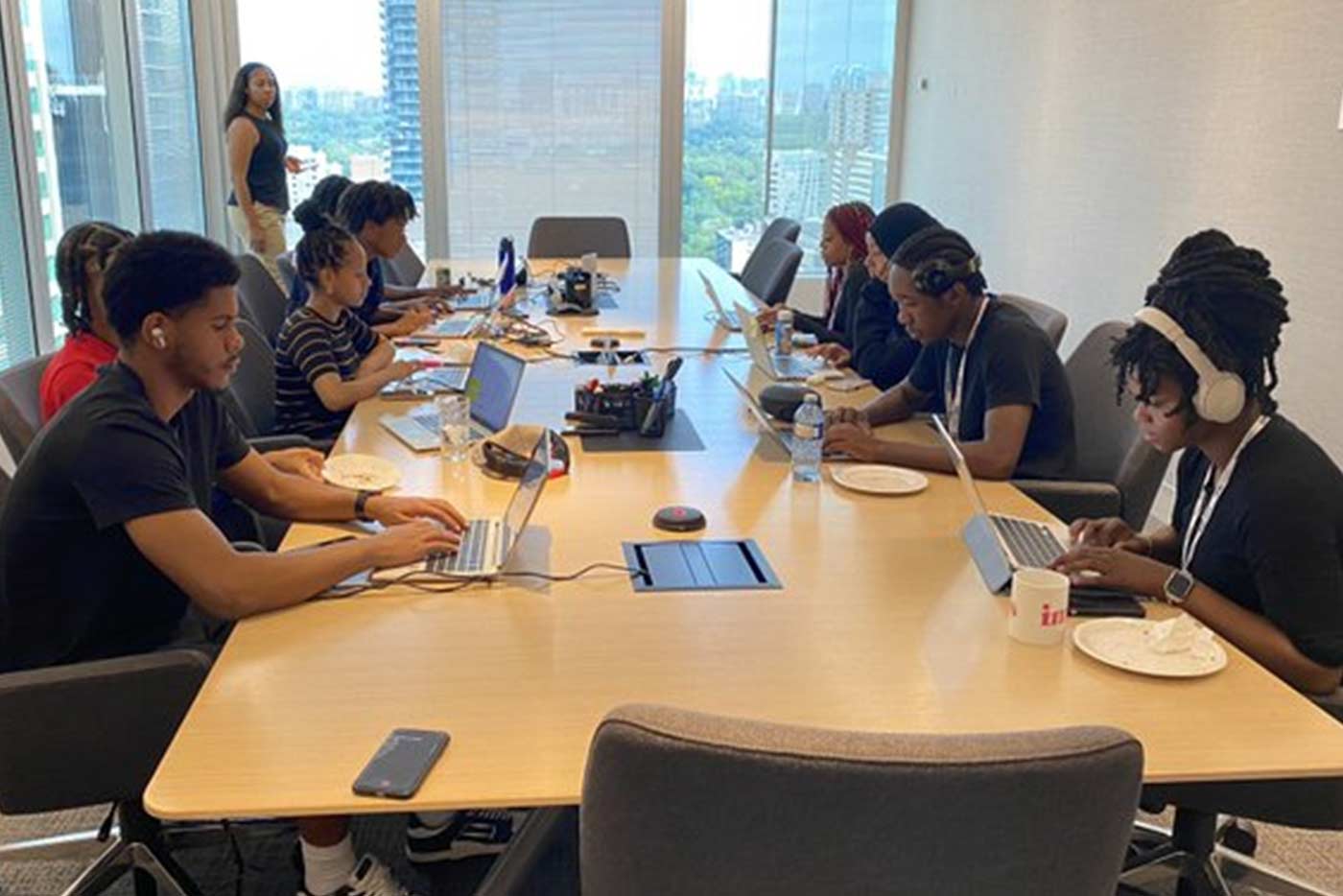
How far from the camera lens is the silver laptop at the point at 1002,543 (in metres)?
1.87

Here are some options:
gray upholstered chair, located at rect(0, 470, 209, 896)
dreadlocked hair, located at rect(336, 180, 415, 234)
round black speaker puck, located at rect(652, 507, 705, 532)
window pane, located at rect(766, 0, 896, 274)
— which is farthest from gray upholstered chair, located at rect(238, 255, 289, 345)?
window pane, located at rect(766, 0, 896, 274)

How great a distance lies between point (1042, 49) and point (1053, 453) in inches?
125

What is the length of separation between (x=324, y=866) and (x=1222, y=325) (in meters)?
1.60

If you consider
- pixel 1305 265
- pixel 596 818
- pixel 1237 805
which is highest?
pixel 1305 265

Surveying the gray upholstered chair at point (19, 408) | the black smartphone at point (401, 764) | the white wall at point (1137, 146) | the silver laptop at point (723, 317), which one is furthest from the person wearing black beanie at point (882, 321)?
the black smartphone at point (401, 764)

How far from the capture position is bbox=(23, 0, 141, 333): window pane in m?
4.26

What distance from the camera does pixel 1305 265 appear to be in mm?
3406

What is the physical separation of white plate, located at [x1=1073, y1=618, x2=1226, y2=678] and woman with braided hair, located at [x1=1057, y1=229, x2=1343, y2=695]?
0.35ft

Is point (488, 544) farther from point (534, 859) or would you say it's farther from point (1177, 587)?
point (1177, 587)

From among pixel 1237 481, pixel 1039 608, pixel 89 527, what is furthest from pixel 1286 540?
pixel 89 527

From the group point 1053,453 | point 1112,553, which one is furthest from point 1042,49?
point 1112,553

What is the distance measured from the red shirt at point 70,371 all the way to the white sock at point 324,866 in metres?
1.09

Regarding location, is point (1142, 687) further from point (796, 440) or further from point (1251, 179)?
point (1251, 179)

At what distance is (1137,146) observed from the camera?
14.3ft
